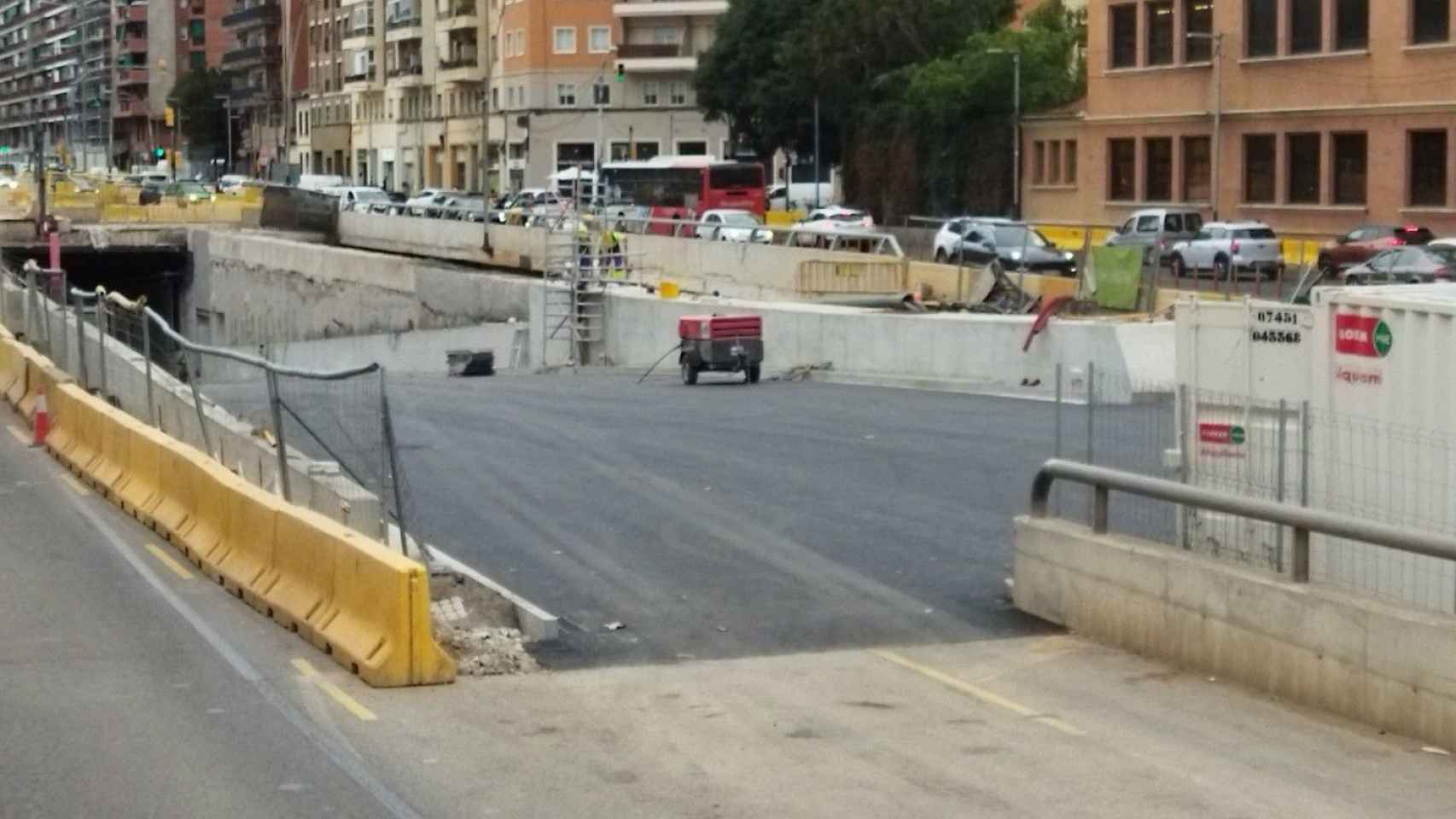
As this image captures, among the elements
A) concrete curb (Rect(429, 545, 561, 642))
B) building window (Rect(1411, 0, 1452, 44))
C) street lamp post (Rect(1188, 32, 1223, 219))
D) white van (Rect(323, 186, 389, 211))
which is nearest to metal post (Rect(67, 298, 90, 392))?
concrete curb (Rect(429, 545, 561, 642))

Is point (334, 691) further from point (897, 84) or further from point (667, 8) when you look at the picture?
point (667, 8)

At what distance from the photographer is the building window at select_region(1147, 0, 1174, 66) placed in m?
67.2

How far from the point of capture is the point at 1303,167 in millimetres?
62438

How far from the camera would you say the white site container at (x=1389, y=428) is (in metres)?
12.2

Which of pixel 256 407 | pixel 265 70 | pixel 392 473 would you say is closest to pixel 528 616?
pixel 392 473

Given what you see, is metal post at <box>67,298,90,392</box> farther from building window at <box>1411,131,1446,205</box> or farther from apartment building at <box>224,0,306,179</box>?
apartment building at <box>224,0,306,179</box>

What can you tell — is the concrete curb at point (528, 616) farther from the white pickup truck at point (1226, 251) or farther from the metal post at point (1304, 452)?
the white pickup truck at point (1226, 251)

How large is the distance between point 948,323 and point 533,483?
1279cm

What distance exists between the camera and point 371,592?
12.5 meters

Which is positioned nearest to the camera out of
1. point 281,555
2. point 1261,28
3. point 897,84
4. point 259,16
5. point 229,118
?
point 281,555

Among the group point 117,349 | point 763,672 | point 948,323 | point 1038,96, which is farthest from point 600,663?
point 1038,96

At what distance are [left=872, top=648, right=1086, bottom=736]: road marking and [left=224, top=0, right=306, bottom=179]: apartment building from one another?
132984 mm

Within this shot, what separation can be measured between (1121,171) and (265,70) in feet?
316

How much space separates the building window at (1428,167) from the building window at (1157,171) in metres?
10.8
